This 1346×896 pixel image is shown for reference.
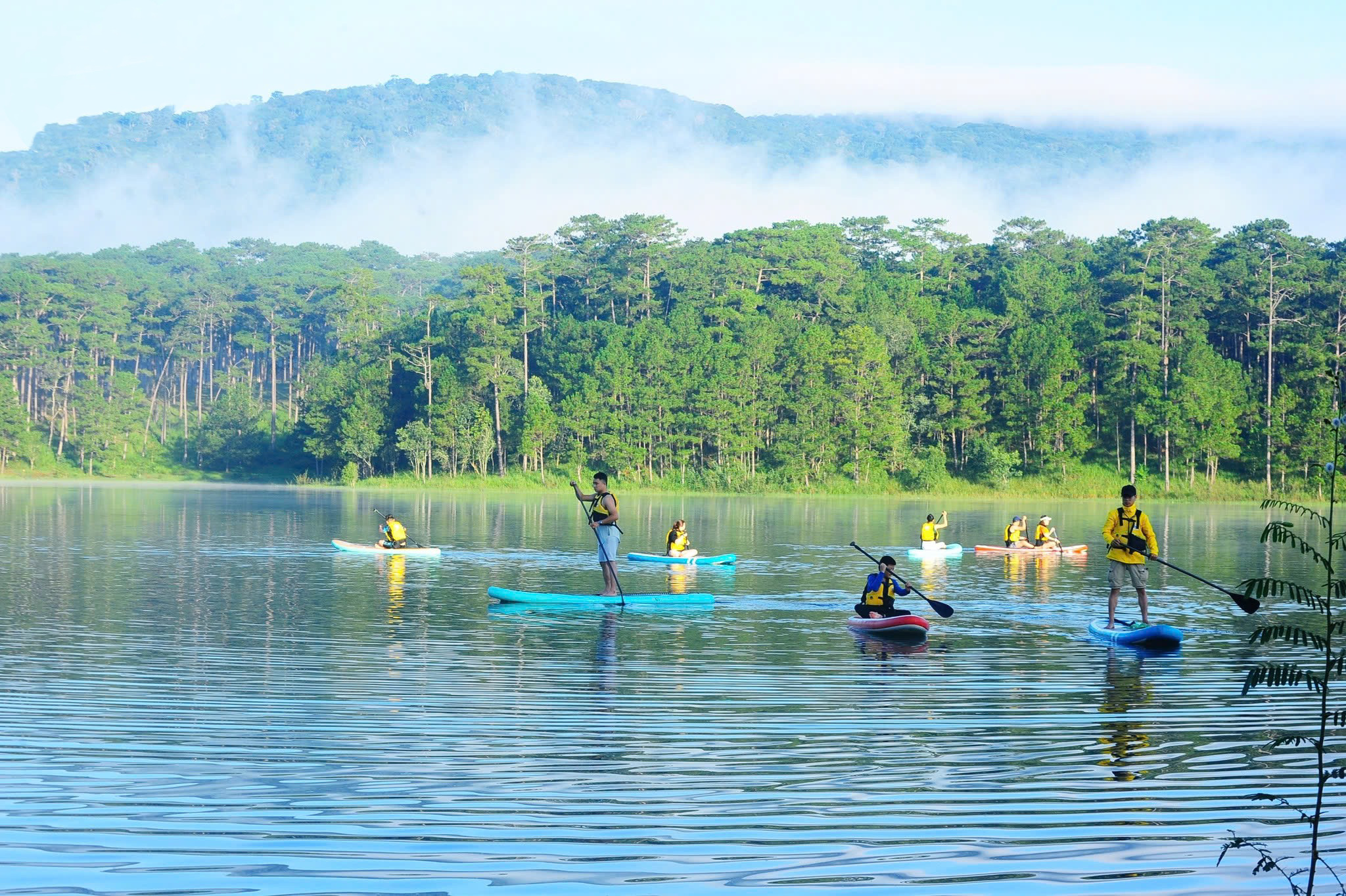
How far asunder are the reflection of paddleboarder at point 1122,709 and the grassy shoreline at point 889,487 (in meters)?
61.5

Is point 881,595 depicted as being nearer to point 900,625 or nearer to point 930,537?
point 900,625

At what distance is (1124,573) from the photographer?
18750 mm

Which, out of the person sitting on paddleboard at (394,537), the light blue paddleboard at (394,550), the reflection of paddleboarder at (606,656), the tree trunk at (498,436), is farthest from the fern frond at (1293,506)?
the tree trunk at (498,436)

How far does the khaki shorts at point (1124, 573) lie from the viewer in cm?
1839

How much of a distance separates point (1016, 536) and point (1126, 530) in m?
18.3

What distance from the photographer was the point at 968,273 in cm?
10700

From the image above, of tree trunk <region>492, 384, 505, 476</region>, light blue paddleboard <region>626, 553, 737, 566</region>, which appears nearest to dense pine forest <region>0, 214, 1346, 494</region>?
tree trunk <region>492, 384, 505, 476</region>

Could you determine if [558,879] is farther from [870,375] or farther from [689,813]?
[870,375]

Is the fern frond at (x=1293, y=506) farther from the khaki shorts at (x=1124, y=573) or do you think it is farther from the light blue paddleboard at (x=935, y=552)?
the light blue paddleboard at (x=935, y=552)

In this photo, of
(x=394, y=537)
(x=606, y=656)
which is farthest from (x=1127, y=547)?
(x=394, y=537)

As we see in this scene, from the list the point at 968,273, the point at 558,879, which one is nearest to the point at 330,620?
the point at 558,879

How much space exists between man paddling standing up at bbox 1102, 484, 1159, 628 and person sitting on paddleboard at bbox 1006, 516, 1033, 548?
17.3 m

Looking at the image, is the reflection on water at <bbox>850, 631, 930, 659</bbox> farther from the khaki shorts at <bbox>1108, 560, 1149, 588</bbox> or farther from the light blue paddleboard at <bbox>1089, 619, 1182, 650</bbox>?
the khaki shorts at <bbox>1108, 560, 1149, 588</bbox>

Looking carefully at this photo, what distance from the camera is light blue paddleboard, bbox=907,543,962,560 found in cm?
3384
